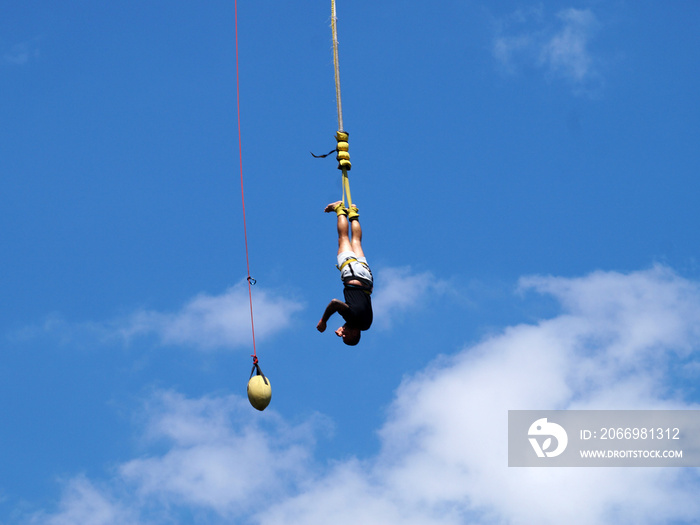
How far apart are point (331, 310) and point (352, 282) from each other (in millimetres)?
503

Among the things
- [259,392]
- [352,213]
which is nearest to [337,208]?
[352,213]

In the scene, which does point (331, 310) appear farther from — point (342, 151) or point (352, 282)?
point (342, 151)

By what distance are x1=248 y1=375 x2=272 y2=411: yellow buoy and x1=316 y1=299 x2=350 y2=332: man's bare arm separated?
112cm

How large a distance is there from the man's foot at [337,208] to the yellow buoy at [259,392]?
2675 millimetres

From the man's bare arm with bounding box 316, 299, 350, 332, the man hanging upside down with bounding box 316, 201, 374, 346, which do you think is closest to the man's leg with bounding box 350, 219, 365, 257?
the man hanging upside down with bounding box 316, 201, 374, 346

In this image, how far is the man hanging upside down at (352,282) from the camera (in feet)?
75.2

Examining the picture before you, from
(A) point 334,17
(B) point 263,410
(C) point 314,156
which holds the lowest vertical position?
(B) point 263,410

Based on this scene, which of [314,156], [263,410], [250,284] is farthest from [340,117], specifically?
[263,410]

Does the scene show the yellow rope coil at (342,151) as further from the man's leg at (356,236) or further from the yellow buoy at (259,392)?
the yellow buoy at (259,392)

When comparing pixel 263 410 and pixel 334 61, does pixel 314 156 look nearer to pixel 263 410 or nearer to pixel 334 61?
pixel 334 61

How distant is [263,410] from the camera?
892 inches

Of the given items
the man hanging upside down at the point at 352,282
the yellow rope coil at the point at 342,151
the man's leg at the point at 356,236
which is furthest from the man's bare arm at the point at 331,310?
the yellow rope coil at the point at 342,151

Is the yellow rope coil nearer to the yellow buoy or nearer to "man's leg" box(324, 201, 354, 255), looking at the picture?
"man's leg" box(324, 201, 354, 255)

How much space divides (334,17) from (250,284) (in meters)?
3.92
